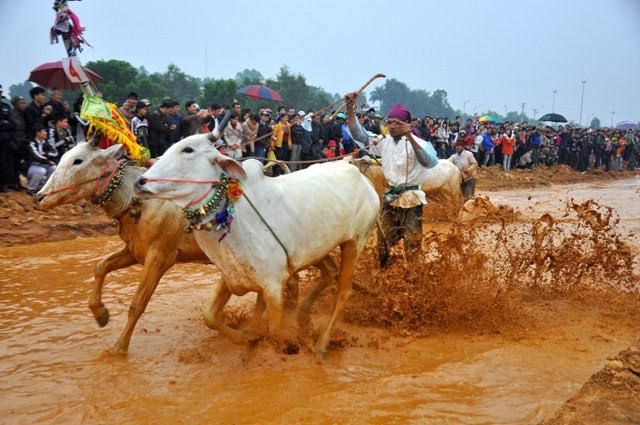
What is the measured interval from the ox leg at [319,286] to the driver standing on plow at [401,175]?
27.6 inches

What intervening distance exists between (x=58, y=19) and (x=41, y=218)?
4.89m

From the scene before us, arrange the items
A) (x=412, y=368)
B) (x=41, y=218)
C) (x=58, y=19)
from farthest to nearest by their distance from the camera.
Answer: (x=41, y=218) < (x=58, y=19) < (x=412, y=368)

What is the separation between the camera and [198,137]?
4016mm

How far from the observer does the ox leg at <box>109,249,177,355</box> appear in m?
4.73

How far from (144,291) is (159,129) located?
6.61 meters

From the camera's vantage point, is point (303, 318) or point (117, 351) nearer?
point (117, 351)

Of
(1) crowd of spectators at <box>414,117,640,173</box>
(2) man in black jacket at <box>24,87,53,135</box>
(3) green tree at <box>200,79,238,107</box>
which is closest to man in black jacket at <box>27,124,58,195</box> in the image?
(2) man in black jacket at <box>24,87,53,135</box>

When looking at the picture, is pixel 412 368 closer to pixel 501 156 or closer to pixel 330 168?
pixel 330 168

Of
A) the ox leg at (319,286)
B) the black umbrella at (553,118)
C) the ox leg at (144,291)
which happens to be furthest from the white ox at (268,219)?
the black umbrella at (553,118)

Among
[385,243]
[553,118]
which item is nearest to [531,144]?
[553,118]

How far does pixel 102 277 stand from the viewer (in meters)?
5.07

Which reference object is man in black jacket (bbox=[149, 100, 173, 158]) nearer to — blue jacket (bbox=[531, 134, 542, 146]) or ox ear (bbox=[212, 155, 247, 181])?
ox ear (bbox=[212, 155, 247, 181])

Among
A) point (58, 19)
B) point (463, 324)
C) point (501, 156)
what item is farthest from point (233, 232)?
point (501, 156)

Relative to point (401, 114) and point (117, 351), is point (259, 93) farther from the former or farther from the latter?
point (117, 351)
